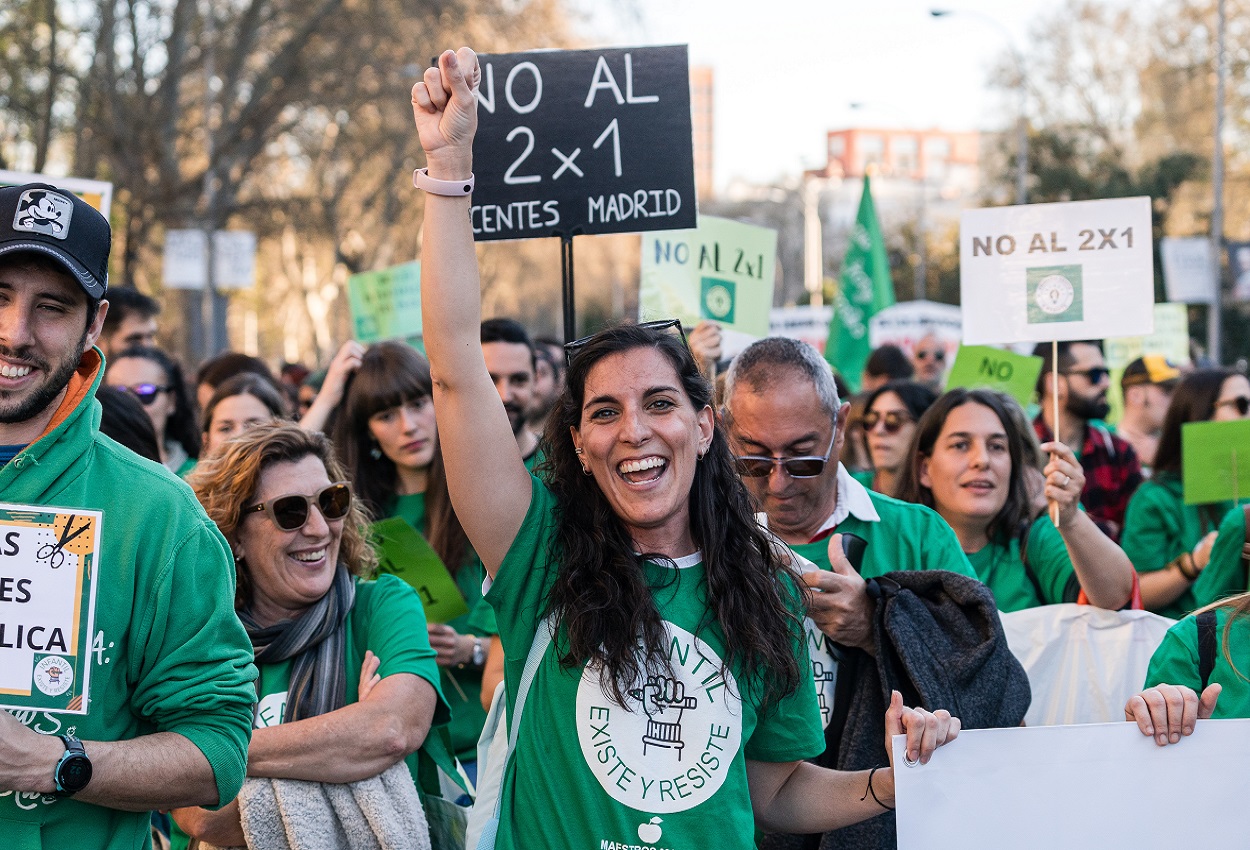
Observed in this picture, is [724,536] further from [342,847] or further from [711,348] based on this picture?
[711,348]

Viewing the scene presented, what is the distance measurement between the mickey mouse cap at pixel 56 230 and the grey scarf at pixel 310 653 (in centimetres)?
132

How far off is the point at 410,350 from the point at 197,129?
22380 millimetres

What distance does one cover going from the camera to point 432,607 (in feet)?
14.5

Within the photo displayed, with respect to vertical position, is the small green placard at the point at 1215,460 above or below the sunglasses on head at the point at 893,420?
below

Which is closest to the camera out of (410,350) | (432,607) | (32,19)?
(432,607)

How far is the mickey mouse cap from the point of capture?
7.52 ft

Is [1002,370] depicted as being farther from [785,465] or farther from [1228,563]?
[785,465]

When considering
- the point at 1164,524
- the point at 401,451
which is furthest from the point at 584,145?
the point at 1164,524

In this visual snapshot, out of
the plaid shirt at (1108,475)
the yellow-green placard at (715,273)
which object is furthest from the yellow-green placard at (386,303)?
the plaid shirt at (1108,475)

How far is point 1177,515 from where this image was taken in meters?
5.66

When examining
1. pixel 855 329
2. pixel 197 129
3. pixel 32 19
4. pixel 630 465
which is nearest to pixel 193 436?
pixel 630 465

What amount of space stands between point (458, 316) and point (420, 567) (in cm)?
189

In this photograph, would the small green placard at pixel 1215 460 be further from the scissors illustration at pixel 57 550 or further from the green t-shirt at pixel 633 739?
the scissors illustration at pixel 57 550

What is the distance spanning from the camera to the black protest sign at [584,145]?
4.23 metres
